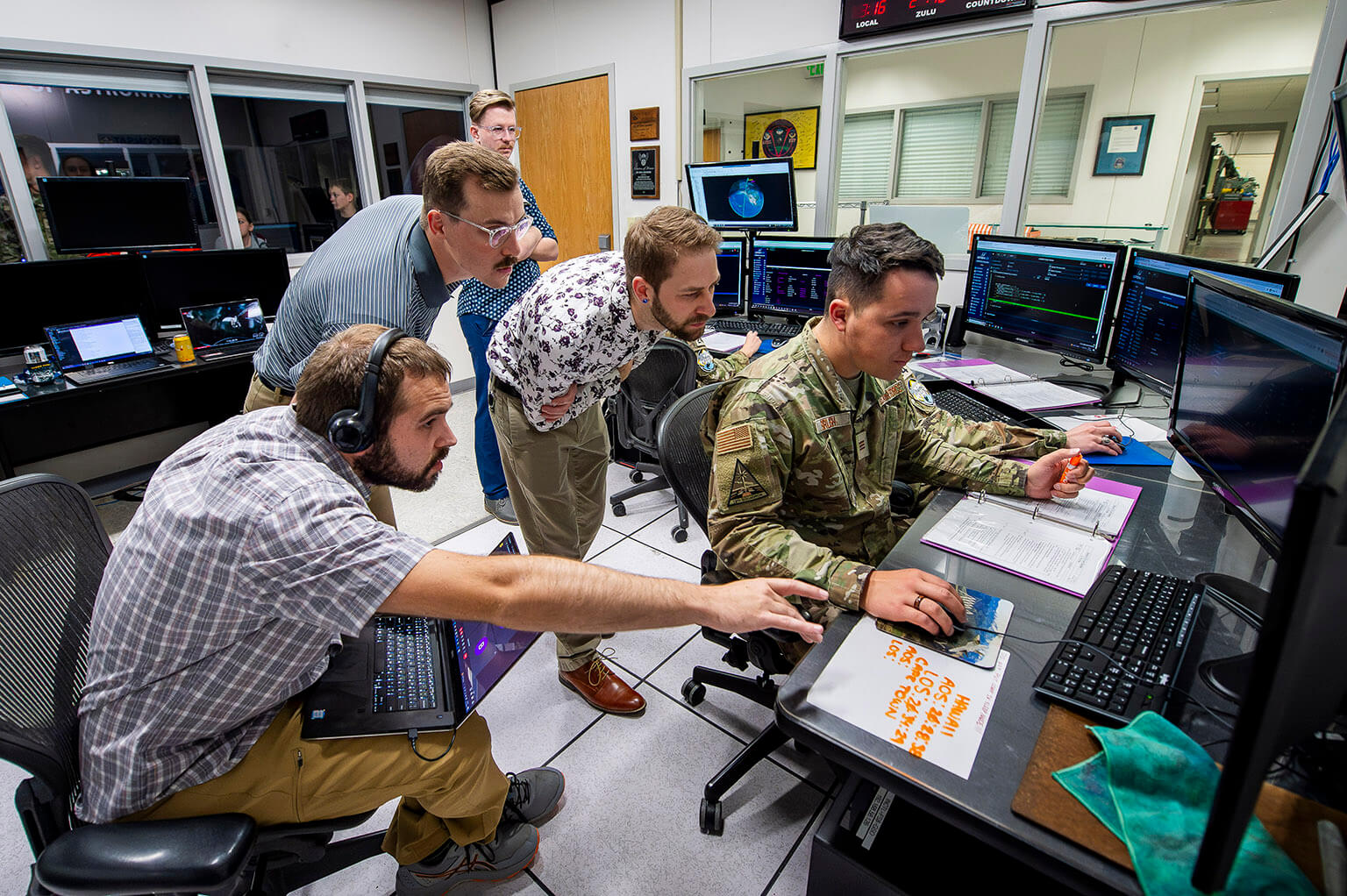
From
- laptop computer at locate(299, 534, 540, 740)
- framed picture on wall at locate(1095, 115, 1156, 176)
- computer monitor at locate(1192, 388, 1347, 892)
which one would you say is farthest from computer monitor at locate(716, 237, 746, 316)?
framed picture on wall at locate(1095, 115, 1156, 176)

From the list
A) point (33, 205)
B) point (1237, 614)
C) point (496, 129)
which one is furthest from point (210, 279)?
point (1237, 614)

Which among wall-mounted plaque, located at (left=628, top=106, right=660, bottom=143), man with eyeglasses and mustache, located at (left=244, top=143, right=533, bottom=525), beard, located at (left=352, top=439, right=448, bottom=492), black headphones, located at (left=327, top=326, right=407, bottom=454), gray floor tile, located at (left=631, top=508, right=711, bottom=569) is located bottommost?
gray floor tile, located at (left=631, top=508, right=711, bottom=569)

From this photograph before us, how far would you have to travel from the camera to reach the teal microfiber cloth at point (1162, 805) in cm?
61

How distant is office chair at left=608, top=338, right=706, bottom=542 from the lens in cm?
258

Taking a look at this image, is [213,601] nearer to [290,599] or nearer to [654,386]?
[290,599]

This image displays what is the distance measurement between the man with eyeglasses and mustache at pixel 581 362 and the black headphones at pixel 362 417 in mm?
661

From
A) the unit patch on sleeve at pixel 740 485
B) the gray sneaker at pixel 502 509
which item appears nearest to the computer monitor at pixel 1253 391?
the unit patch on sleeve at pixel 740 485

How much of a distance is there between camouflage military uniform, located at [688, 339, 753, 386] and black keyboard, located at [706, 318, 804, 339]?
1.61 ft

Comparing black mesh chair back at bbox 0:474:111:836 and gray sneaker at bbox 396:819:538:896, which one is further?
gray sneaker at bbox 396:819:538:896

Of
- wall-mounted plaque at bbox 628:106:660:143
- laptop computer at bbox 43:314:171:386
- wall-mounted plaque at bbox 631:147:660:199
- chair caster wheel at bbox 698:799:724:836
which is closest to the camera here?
chair caster wheel at bbox 698:799:724:836

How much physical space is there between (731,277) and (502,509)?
5.75 ft

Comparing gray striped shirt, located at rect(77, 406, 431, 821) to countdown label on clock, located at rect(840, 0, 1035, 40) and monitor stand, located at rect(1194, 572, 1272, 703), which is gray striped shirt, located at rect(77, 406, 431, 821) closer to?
monitor stand, located at rect(1194, 572, 1272, 703)

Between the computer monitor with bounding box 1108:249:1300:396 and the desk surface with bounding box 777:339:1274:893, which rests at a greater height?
the computer monitor with bounding box 1108:249:1300:396

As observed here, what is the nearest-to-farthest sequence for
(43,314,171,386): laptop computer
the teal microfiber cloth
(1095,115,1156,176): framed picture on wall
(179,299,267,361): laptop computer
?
the teal microfiber cloth, (43,314,171,386): laptop computer, (179,299,267,361): laptop computer, (1095,115,1156,176): framed picture on wall
